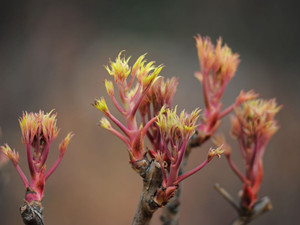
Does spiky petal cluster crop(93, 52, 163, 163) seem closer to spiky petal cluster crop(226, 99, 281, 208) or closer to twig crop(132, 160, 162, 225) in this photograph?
twig crop(132, 160, 162, 225)

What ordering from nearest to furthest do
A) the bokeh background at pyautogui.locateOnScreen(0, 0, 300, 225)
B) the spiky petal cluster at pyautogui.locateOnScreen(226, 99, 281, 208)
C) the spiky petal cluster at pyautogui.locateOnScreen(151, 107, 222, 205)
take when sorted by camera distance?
the spiky petal cluster at pyautogui.locateOnScreen(151, 107, 222, 205) < the spiky petal cluster at pyautogui.locateOnScreen(226, 99, 281, 208) < the bokeh background at pyautogui.locateOnScreen(0, 0, 300, 225)

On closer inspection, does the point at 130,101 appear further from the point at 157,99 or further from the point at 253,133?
the point at 253,133

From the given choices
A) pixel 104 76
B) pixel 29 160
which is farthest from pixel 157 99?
pixel 104 76

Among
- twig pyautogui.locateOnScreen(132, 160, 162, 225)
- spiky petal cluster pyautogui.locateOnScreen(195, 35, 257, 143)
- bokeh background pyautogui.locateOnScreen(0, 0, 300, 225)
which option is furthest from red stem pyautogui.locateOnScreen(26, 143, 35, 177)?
bokeh background pyautogui.locateOnScreen(0, 0, 300, 225)

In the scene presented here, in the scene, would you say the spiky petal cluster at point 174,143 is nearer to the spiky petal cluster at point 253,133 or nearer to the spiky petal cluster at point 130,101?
the spiky petal cluster at point 130,101

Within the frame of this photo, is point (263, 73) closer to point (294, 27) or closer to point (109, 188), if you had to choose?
point (294, 27)

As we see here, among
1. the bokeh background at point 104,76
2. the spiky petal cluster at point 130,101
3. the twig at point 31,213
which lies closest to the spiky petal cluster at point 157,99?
the spiky petal cluster at point 130,101
